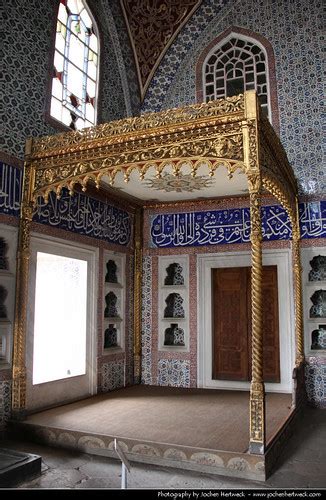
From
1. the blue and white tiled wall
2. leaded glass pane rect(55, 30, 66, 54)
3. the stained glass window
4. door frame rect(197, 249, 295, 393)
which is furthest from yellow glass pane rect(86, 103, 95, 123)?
door frame rect(197, 249, 295, 393)

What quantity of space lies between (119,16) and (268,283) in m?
4.41

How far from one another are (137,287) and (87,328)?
127 cm

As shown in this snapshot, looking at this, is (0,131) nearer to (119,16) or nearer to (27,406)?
(27,406)

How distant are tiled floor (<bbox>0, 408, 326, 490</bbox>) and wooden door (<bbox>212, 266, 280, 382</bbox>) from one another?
212cm

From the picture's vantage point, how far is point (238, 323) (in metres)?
6.32

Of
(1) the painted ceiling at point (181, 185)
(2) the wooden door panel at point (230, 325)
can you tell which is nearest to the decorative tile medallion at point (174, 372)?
(2) the wooden door panel at point (230, 325)

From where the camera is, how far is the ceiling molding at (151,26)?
6.83 m

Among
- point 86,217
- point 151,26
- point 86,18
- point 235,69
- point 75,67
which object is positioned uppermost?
point 151,26

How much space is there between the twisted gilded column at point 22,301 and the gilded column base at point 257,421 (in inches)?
87.8

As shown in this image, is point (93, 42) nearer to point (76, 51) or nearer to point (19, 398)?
point (76, 51)

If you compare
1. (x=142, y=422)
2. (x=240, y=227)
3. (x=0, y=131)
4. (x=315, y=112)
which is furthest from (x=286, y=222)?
(x=0, y=131)

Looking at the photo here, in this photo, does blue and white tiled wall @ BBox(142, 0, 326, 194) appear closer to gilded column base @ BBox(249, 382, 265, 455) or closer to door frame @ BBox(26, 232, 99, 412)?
door frame @ BBox(26, 232, 99, 412)

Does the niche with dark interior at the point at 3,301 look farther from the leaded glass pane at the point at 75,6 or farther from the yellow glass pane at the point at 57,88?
the leaded glass pane at the point at 75,6

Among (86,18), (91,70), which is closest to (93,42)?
(86,18)
